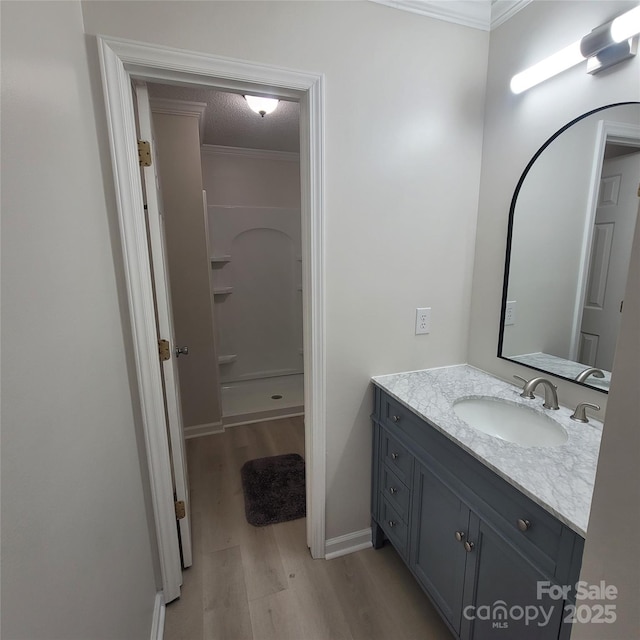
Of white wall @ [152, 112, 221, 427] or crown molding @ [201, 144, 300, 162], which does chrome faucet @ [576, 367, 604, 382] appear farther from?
crown molding @ [201, 144, 300, 162]

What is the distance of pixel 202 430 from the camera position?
283 cm

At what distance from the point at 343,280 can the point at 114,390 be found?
0.95 m

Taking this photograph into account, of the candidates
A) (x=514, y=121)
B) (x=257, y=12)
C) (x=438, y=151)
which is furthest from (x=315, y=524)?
(x=257, y=12)

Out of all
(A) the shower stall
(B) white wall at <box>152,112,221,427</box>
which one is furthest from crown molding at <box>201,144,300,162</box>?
(B) white wall at <box>152,112,221,427</box>

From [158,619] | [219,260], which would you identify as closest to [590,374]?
[158,619]

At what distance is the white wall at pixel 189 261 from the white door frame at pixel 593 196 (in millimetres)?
2263

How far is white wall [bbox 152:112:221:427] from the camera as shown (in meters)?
2.36

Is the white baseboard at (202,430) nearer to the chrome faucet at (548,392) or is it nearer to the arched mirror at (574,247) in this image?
the arched mirror at (574,247)

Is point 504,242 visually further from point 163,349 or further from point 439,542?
point 163,349

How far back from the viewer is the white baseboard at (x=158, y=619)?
4.35 ft

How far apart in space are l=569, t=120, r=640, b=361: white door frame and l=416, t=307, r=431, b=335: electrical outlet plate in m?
0.58

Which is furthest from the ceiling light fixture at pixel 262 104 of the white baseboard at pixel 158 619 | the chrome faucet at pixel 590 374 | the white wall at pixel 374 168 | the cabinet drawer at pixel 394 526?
the white baseboard at pixel 158 619

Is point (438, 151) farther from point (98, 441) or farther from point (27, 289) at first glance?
point (98, 441)

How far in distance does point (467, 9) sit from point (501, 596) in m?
2.18
